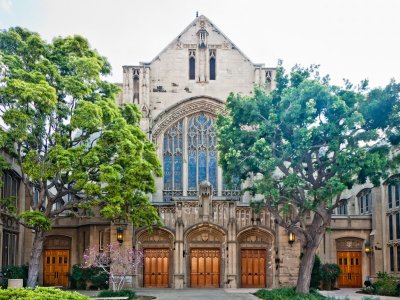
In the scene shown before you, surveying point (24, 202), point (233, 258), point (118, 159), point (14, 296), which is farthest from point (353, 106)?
point (24, 202)

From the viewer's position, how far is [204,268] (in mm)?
35312

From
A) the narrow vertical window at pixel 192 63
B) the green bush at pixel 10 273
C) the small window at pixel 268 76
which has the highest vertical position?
the narrow vertical window at pixel 192 63

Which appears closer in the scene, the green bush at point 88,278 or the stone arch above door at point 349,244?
the green bush at point 88,278

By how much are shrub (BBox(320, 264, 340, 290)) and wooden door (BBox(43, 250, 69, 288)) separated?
15790 mm

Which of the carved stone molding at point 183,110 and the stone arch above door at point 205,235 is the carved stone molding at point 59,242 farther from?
the carved stone molding at point 183,110

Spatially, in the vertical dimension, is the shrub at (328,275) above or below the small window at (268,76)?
below

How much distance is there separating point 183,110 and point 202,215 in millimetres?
7294

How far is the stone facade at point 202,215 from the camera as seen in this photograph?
114 feet

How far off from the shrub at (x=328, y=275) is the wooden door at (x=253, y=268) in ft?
11.4

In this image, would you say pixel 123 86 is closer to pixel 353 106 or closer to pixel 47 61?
pixel 47 61

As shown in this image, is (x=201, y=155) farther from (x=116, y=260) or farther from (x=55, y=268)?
(x=55, y=268)

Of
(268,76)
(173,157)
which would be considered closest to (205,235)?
(173,157)

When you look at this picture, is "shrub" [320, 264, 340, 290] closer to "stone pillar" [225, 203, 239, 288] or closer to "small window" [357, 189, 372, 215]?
"stone pillar" [225, 203, 239, 288]

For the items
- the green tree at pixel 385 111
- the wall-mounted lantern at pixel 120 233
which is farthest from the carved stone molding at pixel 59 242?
the green tree at pixel 385 111
